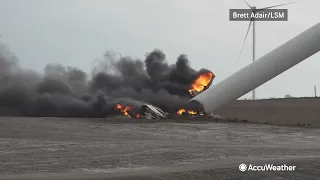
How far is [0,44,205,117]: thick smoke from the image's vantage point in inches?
1994

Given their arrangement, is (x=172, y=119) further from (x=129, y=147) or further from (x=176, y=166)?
(x=176, y=166)

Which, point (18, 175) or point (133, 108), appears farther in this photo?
point (133, 108)

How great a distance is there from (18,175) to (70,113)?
3548 centimetres

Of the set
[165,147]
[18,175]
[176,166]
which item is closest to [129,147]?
[165,147]

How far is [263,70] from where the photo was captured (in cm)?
5622

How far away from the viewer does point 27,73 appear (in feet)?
170

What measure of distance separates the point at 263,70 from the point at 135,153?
118 feet

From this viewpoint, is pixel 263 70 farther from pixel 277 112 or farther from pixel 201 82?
pixel 277 112

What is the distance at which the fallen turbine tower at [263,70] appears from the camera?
55344 millimetres

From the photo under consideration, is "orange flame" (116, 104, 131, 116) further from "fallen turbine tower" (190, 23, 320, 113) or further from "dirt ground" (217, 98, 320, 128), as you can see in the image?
"dirt ground" (217, 98, 320, 128)

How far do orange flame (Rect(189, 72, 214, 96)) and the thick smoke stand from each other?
679 mm

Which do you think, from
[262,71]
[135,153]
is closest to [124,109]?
[262,71]

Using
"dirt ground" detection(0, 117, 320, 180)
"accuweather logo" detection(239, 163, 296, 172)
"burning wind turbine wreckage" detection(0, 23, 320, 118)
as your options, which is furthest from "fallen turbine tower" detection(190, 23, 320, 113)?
"accuweather logo" detection(239, 163, 296, 172)

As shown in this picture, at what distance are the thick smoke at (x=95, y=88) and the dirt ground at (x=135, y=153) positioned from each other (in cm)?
907
